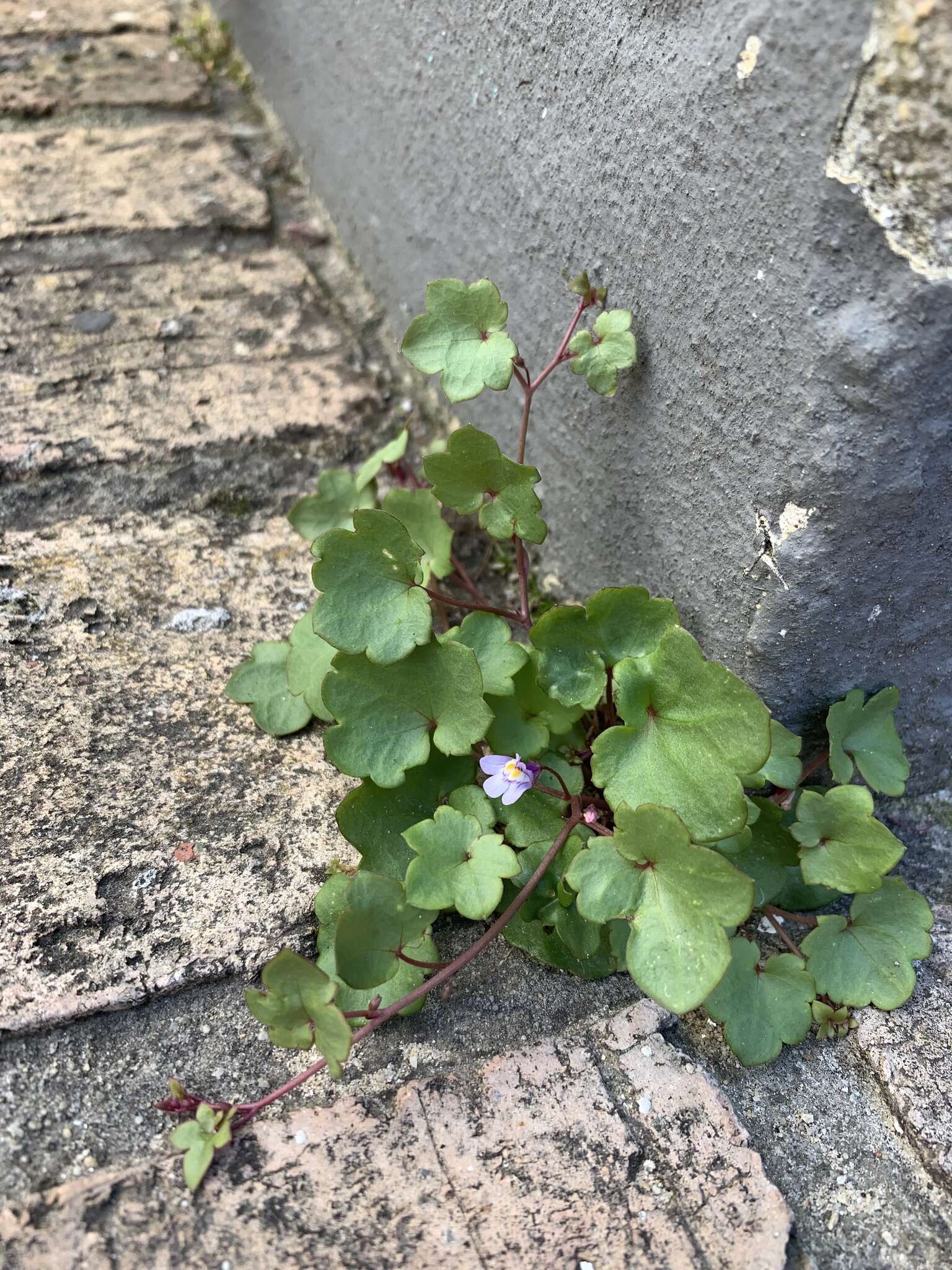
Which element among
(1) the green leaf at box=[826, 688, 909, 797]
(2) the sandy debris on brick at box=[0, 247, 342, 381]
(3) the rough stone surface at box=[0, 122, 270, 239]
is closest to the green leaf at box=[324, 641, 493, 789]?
(1) the green leaf at box=[826, 688, 909, 797]

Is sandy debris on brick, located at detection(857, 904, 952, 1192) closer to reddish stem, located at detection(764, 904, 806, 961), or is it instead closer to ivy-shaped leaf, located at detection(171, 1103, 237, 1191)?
reddish stem, located at detection(764, 904, 806, 961)

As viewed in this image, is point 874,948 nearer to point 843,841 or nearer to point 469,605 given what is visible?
point 843,841

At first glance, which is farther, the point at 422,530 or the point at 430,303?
the point at 422,530

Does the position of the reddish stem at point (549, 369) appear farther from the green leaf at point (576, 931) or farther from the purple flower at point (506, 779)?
the green leaf at point (576, 931)

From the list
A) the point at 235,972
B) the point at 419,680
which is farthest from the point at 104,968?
the point at 419,680

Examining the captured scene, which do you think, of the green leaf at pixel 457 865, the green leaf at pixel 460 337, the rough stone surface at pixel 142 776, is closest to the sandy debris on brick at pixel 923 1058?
the green leaf at pixel 457 865

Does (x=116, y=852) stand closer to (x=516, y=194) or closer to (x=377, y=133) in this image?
(x=516, y=194)
